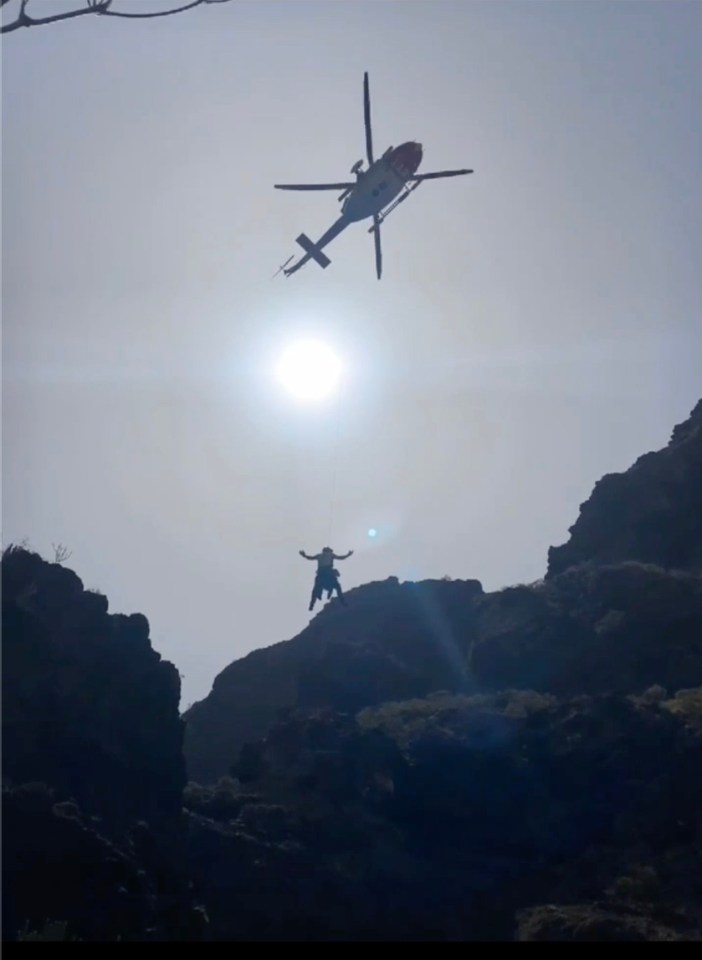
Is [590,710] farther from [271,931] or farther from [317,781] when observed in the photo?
[271,931]

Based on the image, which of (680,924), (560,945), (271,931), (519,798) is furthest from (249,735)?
(560,945)

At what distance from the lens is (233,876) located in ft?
89.9

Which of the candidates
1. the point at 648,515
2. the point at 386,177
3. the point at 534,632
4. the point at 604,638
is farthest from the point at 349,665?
the point at 386,177

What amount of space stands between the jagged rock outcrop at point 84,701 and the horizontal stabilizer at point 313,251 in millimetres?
11739

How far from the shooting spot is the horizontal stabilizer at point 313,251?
31.5 meters

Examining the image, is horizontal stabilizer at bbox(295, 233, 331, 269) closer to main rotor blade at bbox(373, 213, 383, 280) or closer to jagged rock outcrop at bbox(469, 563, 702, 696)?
main rotor blade at bbox(373, 213, 383, 280)

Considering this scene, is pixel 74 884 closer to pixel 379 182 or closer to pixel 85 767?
pixel 85 767

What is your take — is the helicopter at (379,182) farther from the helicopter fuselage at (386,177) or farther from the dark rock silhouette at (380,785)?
the dark rock silhouette at (380,785)

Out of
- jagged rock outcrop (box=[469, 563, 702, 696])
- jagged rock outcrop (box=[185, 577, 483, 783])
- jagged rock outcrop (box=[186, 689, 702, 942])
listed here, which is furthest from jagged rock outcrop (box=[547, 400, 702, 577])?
jagged rock outcrop (box=[186, 689, 702, 942])

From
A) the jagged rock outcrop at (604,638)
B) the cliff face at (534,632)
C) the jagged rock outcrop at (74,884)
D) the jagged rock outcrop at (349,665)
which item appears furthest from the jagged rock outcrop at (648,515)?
the jagged rock outcrop at (74,884)

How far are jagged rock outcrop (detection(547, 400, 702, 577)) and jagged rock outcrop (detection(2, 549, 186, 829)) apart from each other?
23148 mm

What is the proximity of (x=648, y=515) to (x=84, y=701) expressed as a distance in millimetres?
27639

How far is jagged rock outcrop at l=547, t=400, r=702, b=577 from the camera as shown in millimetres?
45750

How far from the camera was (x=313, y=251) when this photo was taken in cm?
3148
